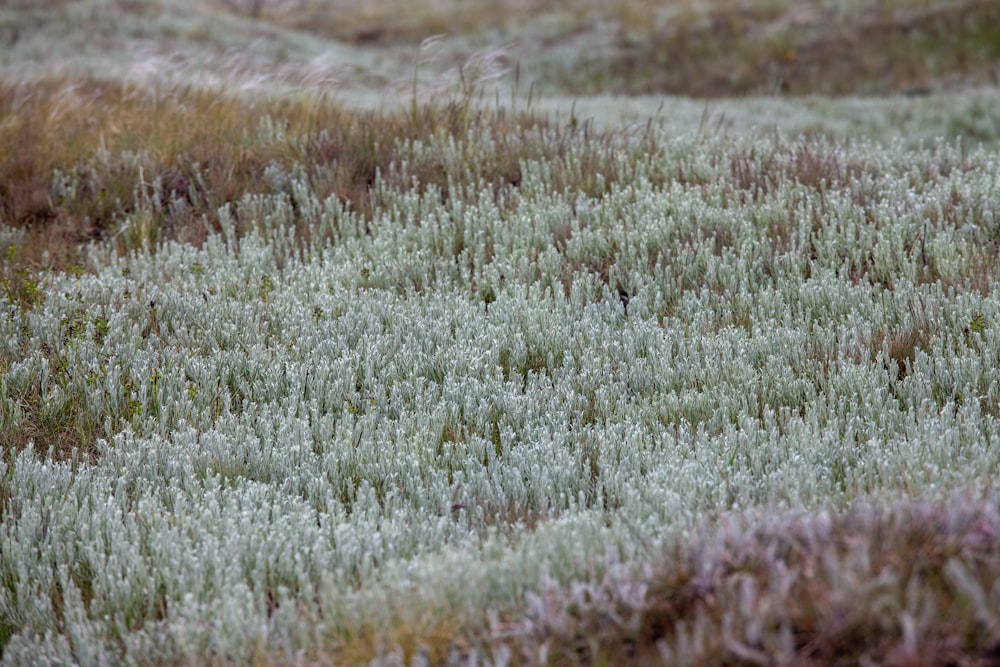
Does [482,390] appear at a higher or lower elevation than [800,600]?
lower

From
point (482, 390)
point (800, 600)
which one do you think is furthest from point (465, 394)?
point (800, 600)

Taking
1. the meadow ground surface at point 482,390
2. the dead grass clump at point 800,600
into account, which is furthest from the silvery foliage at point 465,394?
the dead grass clump at point 800,600

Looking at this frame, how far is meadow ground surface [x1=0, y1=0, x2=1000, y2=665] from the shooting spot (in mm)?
2309

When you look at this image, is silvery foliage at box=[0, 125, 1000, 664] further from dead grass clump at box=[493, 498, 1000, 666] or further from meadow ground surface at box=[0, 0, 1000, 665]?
dead grass clump at box=[493, 498, 1000, 666]

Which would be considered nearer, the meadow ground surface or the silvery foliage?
the meadow ground surface

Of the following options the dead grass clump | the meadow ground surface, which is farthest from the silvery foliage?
the dead grass clump

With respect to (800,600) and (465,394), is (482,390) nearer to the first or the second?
(465,394)

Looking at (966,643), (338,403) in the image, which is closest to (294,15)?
(338,403)

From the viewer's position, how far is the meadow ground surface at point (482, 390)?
2.31 meters

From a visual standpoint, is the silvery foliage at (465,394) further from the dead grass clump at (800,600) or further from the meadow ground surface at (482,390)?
the dead grass clump at (800,600)

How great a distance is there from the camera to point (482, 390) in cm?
404

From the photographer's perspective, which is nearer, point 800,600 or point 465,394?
point 800,600

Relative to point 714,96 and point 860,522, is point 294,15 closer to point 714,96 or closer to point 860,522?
point 714,96

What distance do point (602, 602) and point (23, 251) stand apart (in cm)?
547
